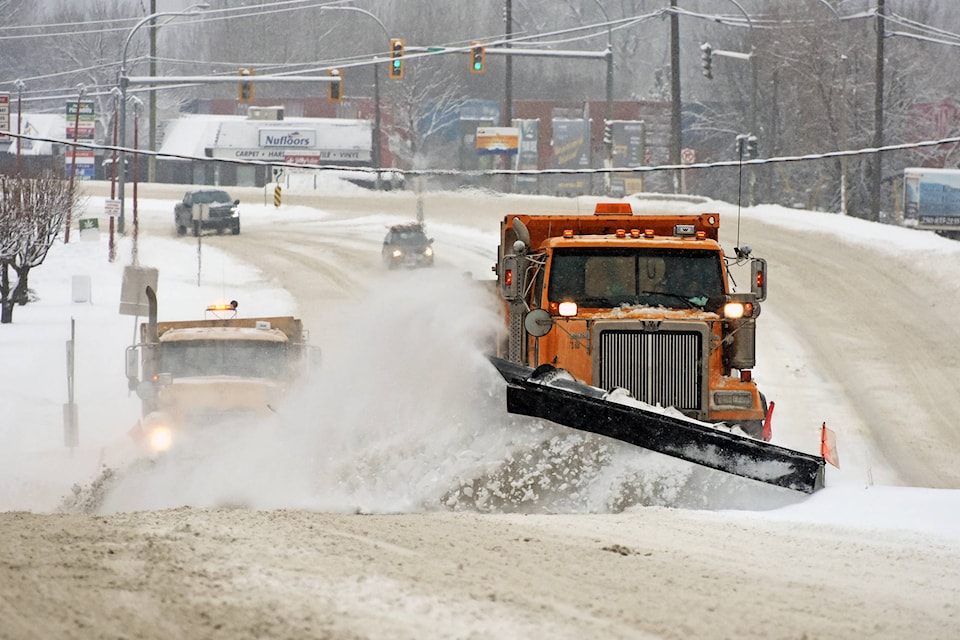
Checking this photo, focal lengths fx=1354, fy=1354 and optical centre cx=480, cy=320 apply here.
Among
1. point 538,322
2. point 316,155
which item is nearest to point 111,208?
point 538,322

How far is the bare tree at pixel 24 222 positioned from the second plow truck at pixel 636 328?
20.1 m

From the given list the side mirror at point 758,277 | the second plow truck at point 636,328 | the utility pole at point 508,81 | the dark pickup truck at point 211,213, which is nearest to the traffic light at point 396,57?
the dark pickup truck at point 211,213

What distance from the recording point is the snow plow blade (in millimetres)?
10438

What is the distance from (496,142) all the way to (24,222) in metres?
43.4

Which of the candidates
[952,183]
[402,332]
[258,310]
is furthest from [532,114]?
[402,332]

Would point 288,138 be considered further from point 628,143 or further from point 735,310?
point 735,310

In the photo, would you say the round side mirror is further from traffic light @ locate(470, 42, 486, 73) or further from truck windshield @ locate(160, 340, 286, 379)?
traffic light @ locate(470, 42, 486, 73)

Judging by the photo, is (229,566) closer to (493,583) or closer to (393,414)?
(493,583)

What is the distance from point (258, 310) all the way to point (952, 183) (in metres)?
23.4

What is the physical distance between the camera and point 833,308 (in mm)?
31016

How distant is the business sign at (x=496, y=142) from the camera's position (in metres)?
70.8

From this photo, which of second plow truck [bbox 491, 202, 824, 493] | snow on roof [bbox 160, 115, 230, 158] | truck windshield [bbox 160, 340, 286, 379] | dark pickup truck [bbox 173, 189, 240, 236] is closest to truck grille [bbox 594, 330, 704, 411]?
second plow truck [bbox 491, 202, 824, 493]

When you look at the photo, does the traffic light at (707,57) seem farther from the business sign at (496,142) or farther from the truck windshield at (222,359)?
the truck windshield at (222,359)

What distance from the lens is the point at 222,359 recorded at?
14.9 meters
